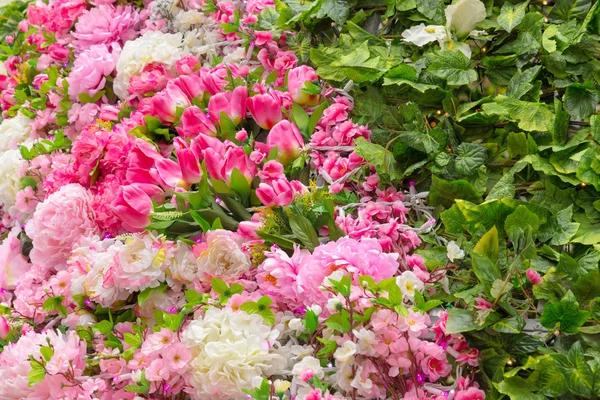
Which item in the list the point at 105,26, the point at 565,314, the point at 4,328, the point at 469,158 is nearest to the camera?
the point at 565,314

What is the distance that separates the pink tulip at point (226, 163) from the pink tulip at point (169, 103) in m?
0.21

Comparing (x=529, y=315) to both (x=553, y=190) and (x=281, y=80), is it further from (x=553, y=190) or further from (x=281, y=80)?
(x=281, y=80)

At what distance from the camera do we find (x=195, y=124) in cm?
113

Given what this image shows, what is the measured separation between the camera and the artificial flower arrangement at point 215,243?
0.82 metres

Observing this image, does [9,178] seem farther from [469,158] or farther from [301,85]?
[469,158]

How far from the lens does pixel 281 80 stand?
1.22 m

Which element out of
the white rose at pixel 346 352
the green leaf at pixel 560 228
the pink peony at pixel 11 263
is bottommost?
the pink peony at pixel 11 263

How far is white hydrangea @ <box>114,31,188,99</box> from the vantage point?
130 cm

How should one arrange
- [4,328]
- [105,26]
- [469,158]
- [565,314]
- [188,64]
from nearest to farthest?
[565,314] < [469,158] < [4,328] < [188,64] < [105,26]

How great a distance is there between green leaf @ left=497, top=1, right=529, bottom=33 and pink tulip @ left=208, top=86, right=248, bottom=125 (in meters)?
0.42

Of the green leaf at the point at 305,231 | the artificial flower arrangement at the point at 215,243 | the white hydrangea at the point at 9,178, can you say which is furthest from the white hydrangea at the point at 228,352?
the white hydrangea at the point at 9,178

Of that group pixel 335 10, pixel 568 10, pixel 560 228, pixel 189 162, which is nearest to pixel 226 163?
pixel 189 162

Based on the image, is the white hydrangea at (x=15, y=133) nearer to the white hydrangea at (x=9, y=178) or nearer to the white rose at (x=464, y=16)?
the white hydrangea at (x=9, y=178)

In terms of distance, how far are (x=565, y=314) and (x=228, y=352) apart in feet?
1.30
